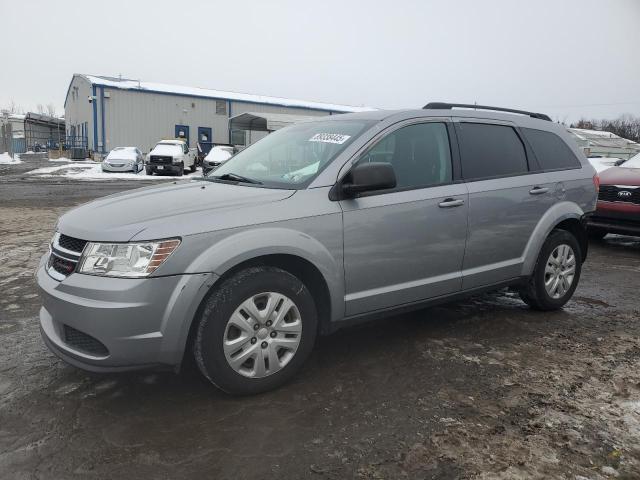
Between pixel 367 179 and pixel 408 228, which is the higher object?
pixel 367 179

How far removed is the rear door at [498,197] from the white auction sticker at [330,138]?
103 centimetres

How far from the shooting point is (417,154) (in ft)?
13.0

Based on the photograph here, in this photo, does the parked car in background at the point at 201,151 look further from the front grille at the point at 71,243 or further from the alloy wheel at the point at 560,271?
the front grille at the point at 71,243

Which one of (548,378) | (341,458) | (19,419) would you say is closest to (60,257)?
(19,419)

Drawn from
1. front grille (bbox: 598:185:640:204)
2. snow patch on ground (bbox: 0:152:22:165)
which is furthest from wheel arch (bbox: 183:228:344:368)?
snow patch on ground (bbox: 0:152:22:165)

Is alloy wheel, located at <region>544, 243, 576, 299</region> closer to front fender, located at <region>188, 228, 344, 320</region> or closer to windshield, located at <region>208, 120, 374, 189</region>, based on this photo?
windshield, located at <region>208, 120, 374, 189</region>

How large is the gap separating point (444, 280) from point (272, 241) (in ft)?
4.99

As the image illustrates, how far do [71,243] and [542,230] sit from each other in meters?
3.68

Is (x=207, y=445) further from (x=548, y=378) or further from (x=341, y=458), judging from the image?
(x=548, y=378)

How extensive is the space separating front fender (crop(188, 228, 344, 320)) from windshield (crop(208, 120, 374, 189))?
0.42 meters

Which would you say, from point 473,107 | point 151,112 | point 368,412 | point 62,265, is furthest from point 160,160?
point 368,412

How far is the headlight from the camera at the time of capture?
2.80m

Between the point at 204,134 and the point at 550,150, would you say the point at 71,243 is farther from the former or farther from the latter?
the point at 204,134

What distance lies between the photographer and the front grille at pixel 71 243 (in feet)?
9.77
